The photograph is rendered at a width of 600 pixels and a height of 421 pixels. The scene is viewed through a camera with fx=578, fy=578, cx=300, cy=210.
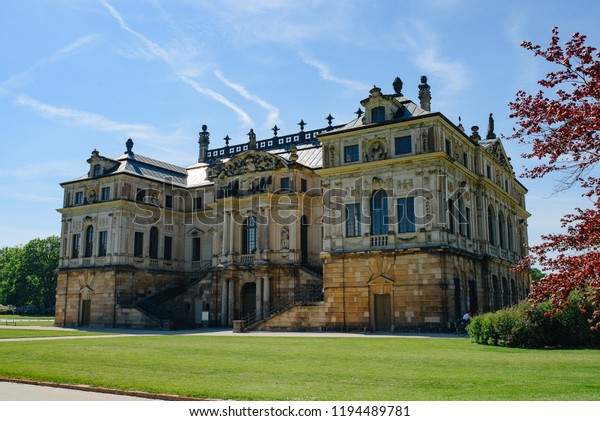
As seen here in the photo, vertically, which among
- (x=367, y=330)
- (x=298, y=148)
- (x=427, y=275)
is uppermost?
(x=298, y=148)

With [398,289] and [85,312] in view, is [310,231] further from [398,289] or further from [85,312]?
[85,312]

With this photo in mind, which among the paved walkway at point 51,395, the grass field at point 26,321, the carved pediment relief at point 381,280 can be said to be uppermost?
the carved pediment relief at point 381,280

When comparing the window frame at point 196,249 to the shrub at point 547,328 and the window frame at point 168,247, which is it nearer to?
the window frame at point 168,247

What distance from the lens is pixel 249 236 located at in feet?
167

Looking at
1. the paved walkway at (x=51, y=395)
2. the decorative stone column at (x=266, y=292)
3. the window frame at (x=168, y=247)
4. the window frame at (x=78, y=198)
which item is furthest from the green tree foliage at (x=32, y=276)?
the paved walkway at (x=51, y=395)

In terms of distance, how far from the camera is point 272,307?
47625 mm

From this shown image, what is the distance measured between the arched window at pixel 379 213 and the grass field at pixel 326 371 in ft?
51.3

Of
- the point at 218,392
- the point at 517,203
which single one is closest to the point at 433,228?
the point at 517,203

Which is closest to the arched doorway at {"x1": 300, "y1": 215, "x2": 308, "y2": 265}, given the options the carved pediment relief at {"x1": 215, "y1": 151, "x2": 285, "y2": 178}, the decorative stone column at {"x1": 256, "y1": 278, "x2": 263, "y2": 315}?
the decorative stone column at {"x1": 256, "y1": 278, "x2": 263, "y2": 315}

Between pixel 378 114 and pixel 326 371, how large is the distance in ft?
93.1

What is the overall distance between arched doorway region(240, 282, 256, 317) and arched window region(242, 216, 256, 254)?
3.02 metres

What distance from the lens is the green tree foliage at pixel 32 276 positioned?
8988 centimetres

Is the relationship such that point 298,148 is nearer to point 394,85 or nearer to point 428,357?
point 394,85
